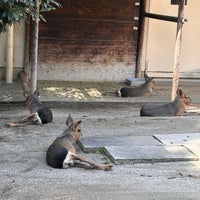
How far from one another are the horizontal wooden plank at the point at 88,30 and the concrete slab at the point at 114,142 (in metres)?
5.44

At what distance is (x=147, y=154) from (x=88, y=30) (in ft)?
20.9

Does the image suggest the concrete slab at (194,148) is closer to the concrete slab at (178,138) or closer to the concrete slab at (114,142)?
the concrete slab at (178,138)

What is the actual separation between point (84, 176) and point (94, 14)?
713 centimetres

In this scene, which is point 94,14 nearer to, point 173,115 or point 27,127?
point 173,115

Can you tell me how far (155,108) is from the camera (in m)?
8.77

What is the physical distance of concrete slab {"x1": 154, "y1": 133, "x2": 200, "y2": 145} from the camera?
271 inches

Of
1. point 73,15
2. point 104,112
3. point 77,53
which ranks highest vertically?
point 73,15

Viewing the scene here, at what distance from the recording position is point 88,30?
39.6 ft

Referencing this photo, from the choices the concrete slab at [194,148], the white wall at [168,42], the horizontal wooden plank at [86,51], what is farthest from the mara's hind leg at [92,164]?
the white wall at [168,42]

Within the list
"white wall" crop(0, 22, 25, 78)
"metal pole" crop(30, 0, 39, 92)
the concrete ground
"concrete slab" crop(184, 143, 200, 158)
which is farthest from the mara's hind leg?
"white wall" crop(0, 22, 25, 78)

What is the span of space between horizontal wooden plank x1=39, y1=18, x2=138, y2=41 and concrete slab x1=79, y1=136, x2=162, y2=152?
544cm

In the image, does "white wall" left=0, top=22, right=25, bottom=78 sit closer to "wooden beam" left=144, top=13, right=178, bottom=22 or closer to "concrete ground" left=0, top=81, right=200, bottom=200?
"concrete ground" left=0, top=81, right=200, bottom=200

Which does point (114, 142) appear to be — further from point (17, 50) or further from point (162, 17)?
point (17, 50)

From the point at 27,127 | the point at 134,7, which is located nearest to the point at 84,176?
the point at 27,127
